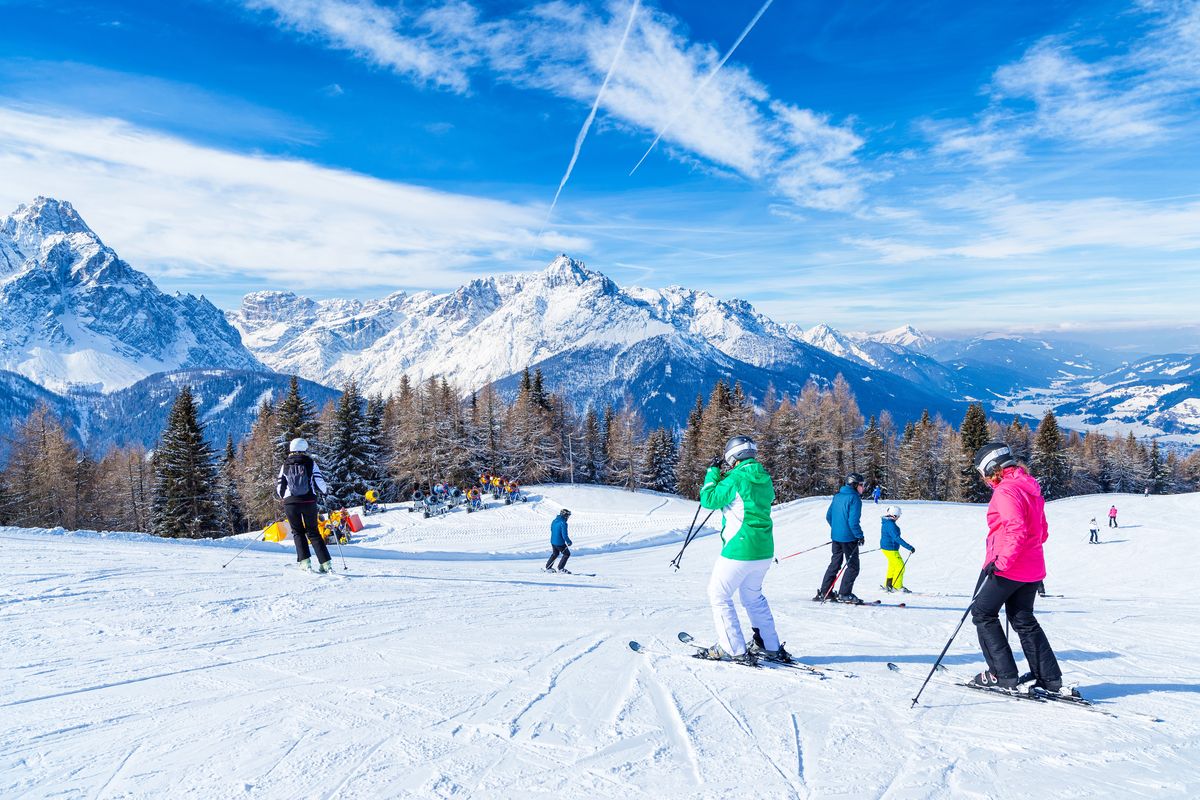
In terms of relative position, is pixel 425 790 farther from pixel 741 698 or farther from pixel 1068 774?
pixel 1068 774

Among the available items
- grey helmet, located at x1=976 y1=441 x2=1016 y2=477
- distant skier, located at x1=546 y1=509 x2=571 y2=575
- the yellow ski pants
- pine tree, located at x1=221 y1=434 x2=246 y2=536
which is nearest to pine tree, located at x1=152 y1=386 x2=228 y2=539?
pine tree, located at x1=221 y1=434 x2=246 y2=536

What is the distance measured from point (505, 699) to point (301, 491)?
19.5ft

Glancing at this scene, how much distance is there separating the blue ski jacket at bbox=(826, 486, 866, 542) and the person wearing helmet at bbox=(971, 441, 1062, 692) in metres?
4.75

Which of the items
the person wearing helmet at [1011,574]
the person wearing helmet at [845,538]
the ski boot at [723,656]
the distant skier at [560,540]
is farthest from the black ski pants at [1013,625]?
the distant skier at [560,540]

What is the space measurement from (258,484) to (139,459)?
18.8 metres

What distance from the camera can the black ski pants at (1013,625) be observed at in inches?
199

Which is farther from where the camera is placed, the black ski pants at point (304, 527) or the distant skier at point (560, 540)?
the distant skier at point (560, 540)

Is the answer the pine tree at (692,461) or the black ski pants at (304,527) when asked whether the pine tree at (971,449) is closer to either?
the pine tree at (692,461)

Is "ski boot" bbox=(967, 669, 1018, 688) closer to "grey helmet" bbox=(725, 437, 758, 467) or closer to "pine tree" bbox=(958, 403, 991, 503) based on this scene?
"grey helmet" bbox=(725, 437, 758, 467)

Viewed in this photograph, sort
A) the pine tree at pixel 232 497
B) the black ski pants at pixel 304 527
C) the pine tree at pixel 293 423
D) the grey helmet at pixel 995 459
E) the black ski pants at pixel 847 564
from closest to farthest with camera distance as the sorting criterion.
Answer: the grey helmet at pixel 995 459 < the black ski pants at pixel 304 527 < the black ski pants at pixel 847 564 < the pine tree at pixel 293 423 < the pine tree at pixel 232 497

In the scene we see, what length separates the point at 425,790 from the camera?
339 centimetres

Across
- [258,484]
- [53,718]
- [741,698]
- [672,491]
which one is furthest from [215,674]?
[672,491]

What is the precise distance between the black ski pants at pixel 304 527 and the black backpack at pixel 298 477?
209 mm

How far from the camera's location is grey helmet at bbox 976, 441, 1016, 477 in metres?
5.24
